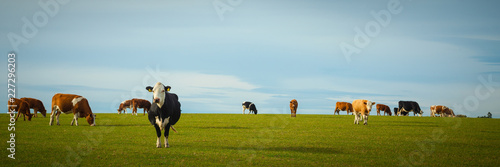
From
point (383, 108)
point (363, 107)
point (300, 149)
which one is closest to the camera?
point (300, 149)

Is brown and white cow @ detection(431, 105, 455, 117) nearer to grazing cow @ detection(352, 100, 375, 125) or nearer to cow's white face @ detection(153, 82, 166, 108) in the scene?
grazing cow @ detection(352, 100, 375, 125)

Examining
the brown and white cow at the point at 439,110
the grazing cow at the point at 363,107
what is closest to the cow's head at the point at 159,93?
the grazing cow at the point at 363,107

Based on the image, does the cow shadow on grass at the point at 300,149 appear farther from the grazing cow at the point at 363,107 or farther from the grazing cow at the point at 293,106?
the grazing cow at the point at 293,106

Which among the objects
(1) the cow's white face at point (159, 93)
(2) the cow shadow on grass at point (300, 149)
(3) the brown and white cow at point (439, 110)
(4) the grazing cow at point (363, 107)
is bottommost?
(2) the cow shadow on grass at point (300, 149)

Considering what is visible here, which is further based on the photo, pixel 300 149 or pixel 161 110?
pixel 300 149

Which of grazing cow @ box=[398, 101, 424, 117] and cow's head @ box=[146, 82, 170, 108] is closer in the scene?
cow's head @ box=[146, 82, 170, 108]

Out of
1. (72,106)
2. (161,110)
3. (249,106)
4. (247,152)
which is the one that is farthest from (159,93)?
(249,106)

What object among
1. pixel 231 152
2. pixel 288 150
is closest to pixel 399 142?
pixel 288 150

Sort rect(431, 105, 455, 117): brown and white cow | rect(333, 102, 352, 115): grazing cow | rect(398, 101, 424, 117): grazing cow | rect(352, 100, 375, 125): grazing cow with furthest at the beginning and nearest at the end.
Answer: rect(398, 101, 424, 117): grazing cow, rect(333, 102, 352, 115): grazing cow, rect(431, 105, 455, 117): brown and white cow, rect(352, 100, 375, 125): grazing cow

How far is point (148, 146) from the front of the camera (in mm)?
14000

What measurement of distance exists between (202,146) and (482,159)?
10.3 metres

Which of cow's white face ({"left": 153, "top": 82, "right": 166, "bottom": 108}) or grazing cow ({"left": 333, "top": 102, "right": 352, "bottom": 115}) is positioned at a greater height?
cow's white face ({"left": 153, "top": 82, "right": 166, "bottom": 108})

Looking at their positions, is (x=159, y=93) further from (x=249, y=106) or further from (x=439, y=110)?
(x=439, y=110)

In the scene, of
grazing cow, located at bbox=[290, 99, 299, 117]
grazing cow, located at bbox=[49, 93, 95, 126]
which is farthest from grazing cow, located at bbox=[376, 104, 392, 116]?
grazing cow, located at bbox=[49, 93, 95, 126]
